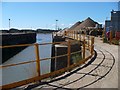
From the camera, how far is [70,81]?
7.76 metres

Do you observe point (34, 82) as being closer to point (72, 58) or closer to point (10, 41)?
point (72, 58)

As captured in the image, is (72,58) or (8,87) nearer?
(8,87)

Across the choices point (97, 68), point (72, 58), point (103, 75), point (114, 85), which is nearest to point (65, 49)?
point (72, 58)

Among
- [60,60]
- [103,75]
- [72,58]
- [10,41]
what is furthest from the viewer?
[10,41]

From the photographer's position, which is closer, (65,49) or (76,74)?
(76,74)

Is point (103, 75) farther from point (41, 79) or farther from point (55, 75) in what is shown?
point (41, 79)

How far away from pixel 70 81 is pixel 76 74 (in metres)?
1.00

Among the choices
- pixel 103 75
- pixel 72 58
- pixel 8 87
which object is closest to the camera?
pixel 8 87

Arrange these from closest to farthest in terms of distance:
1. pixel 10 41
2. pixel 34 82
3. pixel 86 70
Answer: pixel 34 82 → pixel 86 70 → pixel 10 41

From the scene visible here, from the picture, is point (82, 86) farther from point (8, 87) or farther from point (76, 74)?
point (8, 87)

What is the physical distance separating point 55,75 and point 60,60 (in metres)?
10.6

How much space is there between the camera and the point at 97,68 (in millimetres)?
9922

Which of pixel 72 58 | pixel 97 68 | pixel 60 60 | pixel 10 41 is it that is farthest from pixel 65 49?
pixel 10 41

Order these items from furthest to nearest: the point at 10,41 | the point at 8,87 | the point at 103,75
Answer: the point at 10,41, the point at 103,75, the point at 8,87
